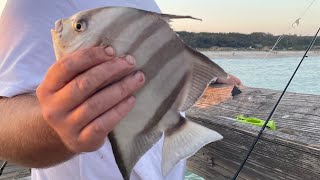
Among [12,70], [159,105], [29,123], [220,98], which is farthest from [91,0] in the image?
[220,98]

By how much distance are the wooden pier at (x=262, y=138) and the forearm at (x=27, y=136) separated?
89 centimetres

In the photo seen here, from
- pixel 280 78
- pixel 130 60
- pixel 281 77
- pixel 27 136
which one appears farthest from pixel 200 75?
pixel 281 77

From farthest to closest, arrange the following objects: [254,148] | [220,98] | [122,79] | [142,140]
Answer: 1. [220,98]
2. [254,148]
3. [142,140]
4. [122,79]

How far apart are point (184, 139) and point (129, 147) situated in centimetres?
17

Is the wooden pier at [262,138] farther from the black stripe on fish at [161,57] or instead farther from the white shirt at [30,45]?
the black stripe on fish at [161,57]

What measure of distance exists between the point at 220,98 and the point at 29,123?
1409 mm

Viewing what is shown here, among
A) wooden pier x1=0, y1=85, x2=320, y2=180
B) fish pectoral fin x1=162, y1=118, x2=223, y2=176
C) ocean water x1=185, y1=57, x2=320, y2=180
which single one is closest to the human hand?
fish pectoral fin x1=162, y1=118, x2=223, y2=176

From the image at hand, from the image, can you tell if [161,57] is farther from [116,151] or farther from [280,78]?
[280,78]

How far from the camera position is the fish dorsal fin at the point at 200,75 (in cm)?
115

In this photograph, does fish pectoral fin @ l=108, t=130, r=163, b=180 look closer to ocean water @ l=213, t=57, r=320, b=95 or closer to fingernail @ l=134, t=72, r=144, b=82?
fingernail @ l=134, t=72, r=144, b=82

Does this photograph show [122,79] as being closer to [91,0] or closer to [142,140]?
[142,140]

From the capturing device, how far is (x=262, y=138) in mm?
1890

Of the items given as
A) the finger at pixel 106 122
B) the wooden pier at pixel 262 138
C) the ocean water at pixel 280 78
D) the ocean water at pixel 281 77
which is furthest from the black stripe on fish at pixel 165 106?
the ocean water at pixel 281 77

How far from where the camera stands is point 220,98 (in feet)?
8.35
